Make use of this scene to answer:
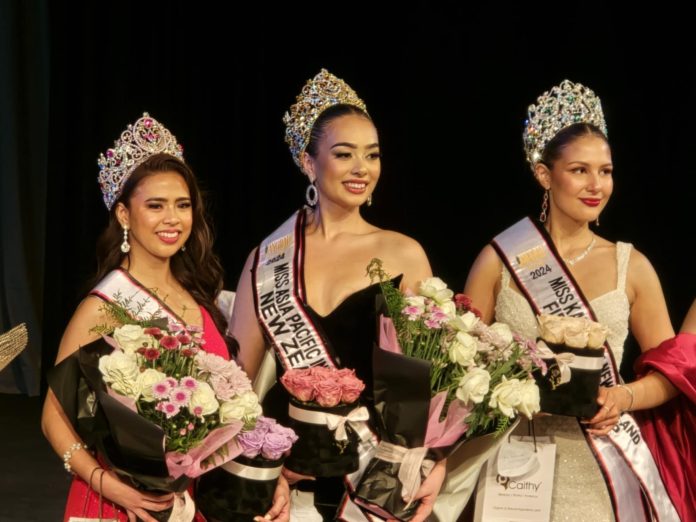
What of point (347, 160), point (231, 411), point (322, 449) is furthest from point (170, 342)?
point (347, 160)

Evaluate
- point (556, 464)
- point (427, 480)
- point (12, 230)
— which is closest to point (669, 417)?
point (556, 464)

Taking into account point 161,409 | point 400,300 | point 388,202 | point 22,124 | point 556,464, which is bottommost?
point 556,464

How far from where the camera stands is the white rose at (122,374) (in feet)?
6.28

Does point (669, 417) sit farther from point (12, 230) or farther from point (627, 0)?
point (12, 230)

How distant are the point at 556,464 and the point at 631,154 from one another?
1497 millimetres

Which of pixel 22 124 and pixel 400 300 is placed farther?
pixel 22 124

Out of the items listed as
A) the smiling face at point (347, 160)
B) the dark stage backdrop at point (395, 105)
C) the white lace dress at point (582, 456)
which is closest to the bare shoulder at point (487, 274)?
the white lace dress at point (582, 456)

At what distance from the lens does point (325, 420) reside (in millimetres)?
2105

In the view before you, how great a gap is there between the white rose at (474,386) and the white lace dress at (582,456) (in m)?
0.53

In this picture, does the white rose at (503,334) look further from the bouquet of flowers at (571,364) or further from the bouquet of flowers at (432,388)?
the bouquet of flowers at (571,364)

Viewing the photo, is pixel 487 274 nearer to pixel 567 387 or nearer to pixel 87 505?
pixel 567 387

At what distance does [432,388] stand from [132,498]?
0.61 m

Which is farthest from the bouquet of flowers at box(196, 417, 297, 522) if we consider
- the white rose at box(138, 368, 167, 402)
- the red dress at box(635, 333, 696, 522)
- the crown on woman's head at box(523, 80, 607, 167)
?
the crown on woman's head at box(523, 80, 607, 167)

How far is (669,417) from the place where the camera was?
8.63ft
